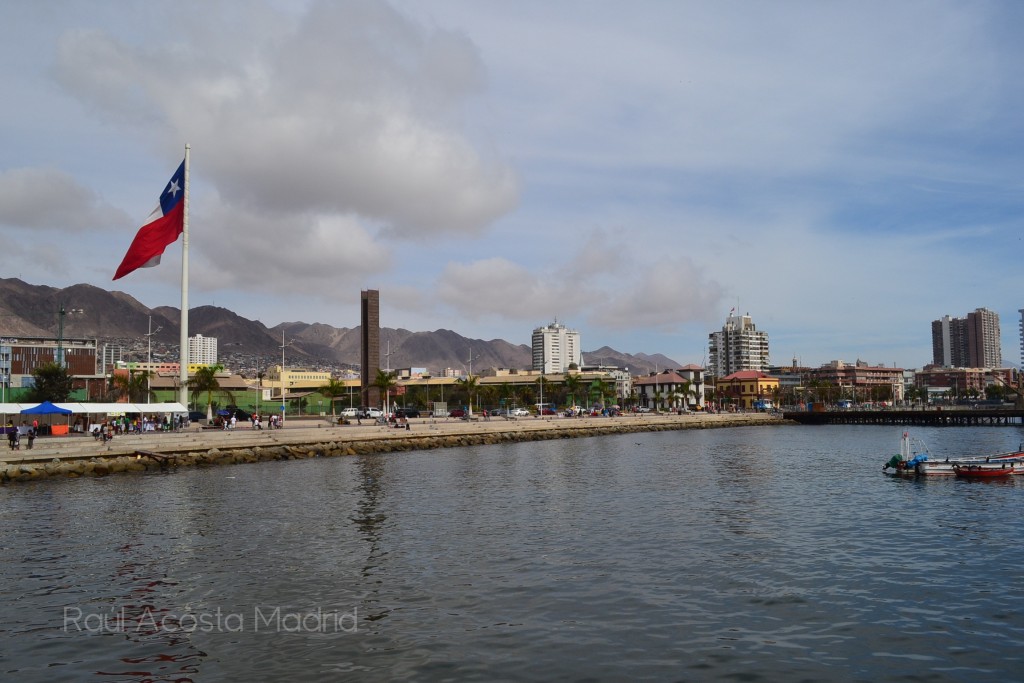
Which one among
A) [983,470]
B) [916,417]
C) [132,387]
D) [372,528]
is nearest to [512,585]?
[372,528]

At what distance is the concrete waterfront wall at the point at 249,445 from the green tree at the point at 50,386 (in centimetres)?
3986

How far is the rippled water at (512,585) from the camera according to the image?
17328mm

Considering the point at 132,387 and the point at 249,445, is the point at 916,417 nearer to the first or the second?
the point at 249,445

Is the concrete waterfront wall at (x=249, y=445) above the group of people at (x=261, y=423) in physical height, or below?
below

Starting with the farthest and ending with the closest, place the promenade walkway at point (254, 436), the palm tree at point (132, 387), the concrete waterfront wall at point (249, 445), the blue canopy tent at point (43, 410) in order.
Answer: the palm tree at point (132, 387), the blue canopy tent at point (43, 410), the promenade walkway at point (254, 436), the concrete waterfront wall at point (249, 445)

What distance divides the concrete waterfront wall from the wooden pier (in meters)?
83.2

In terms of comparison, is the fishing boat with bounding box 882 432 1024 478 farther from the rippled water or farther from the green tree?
the green tree

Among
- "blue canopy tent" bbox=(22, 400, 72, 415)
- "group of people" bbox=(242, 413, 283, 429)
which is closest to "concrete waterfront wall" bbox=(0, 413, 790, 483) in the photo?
"blue canopy tent" bbox=(22, 400, 72, 415)

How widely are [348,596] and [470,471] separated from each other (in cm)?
3937

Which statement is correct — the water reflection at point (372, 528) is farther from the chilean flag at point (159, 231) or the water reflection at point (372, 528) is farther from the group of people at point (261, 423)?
the group of people at point (261, 423)

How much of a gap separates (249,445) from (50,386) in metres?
45.2

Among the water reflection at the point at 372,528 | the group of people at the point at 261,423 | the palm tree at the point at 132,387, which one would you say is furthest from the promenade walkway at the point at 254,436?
→ the palm tree at the point at 132,387

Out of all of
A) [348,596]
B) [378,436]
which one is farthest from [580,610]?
[378,436]

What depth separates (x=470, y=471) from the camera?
61.6m
